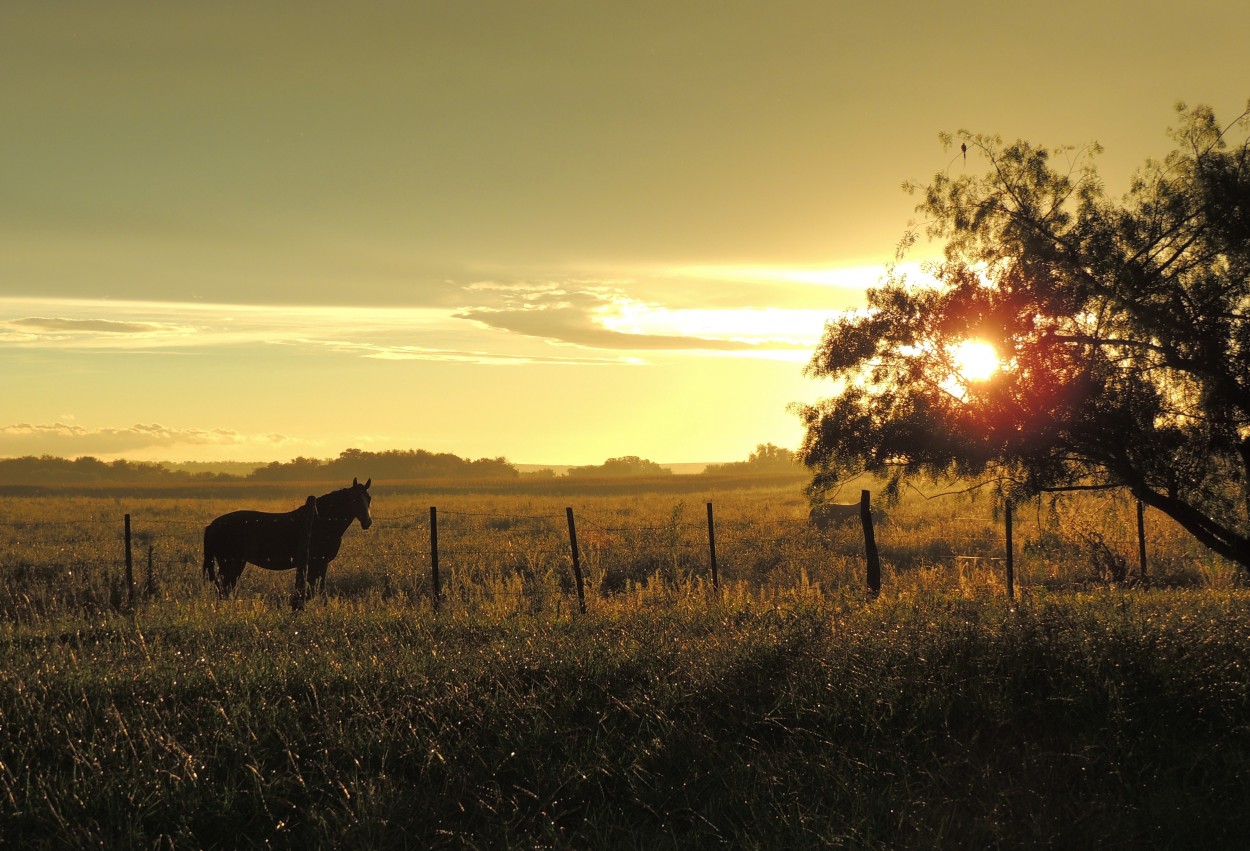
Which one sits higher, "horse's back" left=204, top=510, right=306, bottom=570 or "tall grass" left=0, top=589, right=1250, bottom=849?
"horse's back" left=204, top=510, right=306, bottom=570

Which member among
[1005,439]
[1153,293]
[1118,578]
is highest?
[1153,293]

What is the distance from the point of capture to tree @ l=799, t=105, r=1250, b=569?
11750mm

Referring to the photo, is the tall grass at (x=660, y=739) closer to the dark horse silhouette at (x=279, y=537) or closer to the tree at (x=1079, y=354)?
the tree at (x=1079, y=354)

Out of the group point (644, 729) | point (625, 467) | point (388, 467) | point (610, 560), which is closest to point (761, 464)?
point (625, 467)

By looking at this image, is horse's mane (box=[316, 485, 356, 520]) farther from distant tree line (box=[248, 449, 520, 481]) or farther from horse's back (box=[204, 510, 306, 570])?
distant tree line (box=[248, 449, 520, 481])

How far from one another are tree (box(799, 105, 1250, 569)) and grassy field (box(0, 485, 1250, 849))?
195cm

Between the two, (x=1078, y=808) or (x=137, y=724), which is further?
(x=137, y=724)

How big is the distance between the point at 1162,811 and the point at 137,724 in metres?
7.86

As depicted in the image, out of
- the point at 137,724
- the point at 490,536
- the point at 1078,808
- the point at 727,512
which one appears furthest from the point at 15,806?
the point at 727,512

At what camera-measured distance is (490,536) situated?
31.2 metres

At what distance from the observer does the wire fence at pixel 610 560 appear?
17422mm

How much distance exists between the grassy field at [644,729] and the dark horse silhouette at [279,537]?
5518 millimetres

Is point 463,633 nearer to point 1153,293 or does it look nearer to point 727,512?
point 1153,293

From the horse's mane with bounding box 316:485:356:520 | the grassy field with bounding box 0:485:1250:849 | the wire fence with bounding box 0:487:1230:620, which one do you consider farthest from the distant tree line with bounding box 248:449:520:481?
the grassy field with bounding box 0:485:1250:849
